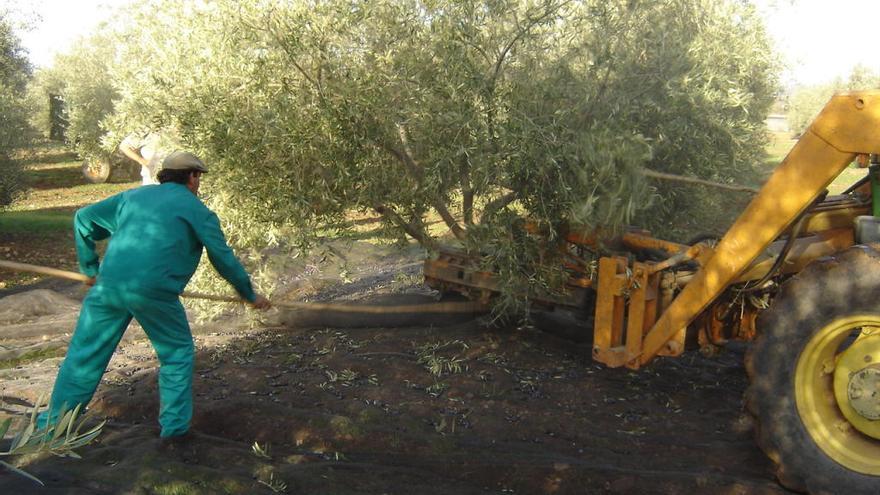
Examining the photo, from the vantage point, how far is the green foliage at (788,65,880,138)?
110 ft

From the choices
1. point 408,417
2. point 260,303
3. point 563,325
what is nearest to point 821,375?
point 408,417

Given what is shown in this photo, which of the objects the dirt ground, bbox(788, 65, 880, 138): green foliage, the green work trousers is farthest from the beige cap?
bbox(788, 65, 880, 138): green foliage

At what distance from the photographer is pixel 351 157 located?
23.1 feet

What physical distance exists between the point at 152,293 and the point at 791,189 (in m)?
4.26

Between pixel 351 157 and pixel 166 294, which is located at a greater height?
pixel 351 157

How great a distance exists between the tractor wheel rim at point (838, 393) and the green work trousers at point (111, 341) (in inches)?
156

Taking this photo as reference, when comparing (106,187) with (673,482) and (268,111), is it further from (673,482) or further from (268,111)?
(673,482)

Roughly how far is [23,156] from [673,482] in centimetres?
2275

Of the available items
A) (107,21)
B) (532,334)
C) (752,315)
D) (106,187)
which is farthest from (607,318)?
(106,187)

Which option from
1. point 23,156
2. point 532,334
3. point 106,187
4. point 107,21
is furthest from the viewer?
point 106,187

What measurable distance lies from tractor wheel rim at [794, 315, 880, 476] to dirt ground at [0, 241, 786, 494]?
0.45 metres

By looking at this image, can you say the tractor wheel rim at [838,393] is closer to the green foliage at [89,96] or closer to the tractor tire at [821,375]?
the tractor tire at [821,375]

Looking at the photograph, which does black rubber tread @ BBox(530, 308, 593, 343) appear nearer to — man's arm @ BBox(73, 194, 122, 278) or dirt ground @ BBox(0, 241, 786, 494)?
dirt ground @ BBox(0, 241, 786, 494)

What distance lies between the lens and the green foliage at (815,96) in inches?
1324
